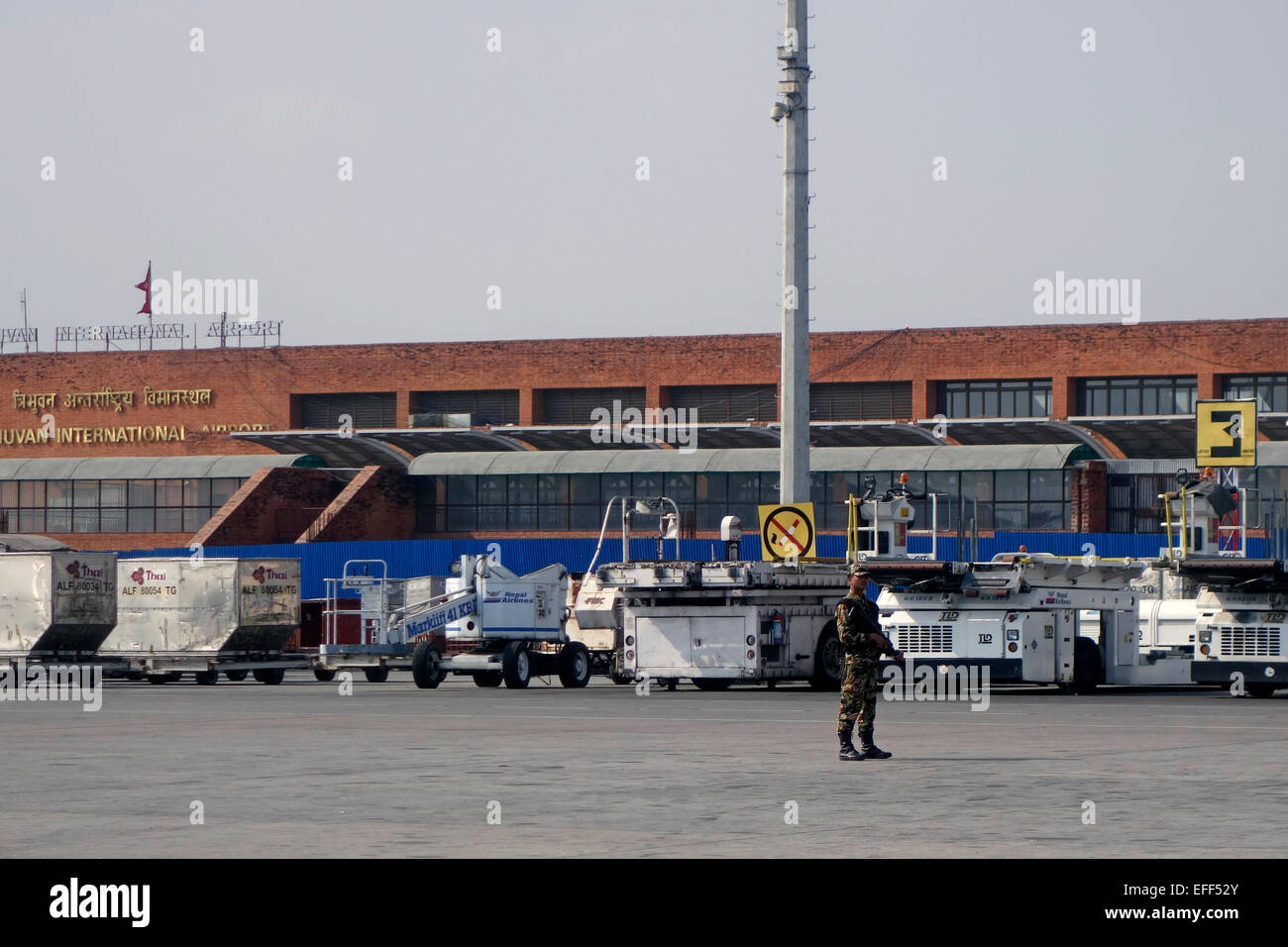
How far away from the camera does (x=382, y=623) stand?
38344 millimetres

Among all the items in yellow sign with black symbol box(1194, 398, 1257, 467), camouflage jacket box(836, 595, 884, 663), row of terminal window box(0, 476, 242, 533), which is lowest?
camouflage jacket box(836, 595, 884, 663)

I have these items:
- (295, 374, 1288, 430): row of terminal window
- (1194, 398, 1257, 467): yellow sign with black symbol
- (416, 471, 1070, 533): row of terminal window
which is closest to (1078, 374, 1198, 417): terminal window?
(295, 374, 1288, 430): row of terminal window

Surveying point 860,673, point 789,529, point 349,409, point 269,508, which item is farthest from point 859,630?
point 349,409

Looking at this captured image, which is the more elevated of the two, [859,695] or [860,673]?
[860,673]

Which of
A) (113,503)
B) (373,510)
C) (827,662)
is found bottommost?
(827,662)

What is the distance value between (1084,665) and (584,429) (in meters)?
38.1

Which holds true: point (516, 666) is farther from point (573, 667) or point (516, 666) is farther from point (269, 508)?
point (269, 508)

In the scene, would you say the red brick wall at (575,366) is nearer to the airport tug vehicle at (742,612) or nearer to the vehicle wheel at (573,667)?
the vehicle wheel at (573,667)

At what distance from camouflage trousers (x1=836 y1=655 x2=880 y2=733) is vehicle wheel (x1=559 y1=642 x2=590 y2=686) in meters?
19.5

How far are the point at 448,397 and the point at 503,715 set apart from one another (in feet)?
171

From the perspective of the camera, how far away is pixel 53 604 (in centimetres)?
3950

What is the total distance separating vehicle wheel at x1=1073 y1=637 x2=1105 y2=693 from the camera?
32.4 metres

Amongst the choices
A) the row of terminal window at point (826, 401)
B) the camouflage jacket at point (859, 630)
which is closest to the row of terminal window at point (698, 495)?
the row of terminal window at point (826, 401)

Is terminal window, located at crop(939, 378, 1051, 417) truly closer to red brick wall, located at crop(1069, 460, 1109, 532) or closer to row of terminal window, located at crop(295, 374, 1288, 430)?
row of terminal window, located at crop(295, 374, 1288, 430)
